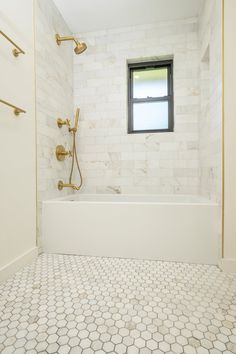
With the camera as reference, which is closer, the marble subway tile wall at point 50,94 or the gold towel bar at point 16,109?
the gold towel bar at point 16,109

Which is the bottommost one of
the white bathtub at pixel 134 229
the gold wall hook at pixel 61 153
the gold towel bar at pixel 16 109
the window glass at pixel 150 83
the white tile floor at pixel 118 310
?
the white tile floor at pixel 118 310

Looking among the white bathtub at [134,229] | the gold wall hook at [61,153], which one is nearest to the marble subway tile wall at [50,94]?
the gold wall hook at [61,153]

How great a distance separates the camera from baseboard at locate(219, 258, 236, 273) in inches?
62.8

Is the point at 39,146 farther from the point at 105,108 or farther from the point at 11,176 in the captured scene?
the point at 105,108

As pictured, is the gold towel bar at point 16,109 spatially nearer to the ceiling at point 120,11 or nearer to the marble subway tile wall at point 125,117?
the marble subway tile wall at point 125,117

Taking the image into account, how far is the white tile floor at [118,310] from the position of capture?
35.4 inches

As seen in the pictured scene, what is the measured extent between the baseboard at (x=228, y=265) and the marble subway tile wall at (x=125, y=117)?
3.29ft

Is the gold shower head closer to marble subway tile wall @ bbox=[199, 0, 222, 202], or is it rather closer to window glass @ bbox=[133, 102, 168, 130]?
window glass @ bbox=[133, 102, 168, 130]

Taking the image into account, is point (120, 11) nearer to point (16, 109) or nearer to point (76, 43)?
point (76, 43)

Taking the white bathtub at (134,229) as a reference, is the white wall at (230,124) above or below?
above

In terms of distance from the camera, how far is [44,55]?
2076mm

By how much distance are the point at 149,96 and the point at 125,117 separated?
421 millimetres

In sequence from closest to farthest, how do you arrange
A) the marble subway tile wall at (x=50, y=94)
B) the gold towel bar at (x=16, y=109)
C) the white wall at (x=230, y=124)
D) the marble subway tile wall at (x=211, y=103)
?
1. the gold towel bar at (x=16, y=109)
2. the white wall at (x=230, y=124)
3. the marble subway tile wall at (x=211, y=103)
4. the marble subway tile wall at (x=50, y=94)

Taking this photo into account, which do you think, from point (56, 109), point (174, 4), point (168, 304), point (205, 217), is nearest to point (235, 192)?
point (205, 217)
